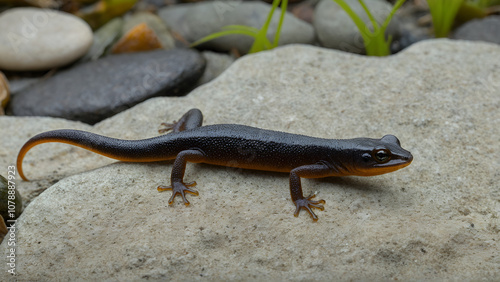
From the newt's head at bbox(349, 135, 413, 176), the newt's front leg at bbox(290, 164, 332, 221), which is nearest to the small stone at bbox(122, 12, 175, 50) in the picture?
the newt's front leg at bbox(290, 164, 332, 221)

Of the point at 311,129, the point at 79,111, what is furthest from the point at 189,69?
the point at 311,129

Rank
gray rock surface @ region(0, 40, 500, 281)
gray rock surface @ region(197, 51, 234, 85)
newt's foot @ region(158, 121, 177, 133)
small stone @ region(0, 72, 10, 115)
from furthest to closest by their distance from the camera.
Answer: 1. gray rock surface @ region(197, 51, 234, 85)
2. small stone @ region(0, 72, 10, 115)
3. newt's foot @ region(158, 121, 177, 133)
4. gray rock surface @ region(0, 40, 500, 281)

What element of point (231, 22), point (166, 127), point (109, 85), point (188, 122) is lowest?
point (109, 85)

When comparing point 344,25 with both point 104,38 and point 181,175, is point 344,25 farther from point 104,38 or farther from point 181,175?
point 181,175

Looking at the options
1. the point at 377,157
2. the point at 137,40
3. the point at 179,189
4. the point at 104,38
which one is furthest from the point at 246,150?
the point at 104,38

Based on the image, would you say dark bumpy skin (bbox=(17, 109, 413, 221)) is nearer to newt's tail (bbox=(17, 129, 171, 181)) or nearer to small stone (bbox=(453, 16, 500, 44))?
newt's tail (bbox=(17, 129, 171, 181))

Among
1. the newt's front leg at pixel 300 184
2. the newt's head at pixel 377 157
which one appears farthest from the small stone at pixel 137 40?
the newt's head at pixel 377 157

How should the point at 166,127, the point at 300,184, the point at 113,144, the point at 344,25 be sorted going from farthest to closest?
the point at 344,25 < the point at 166,127 < the point at 113,144 < the point at 300,184
